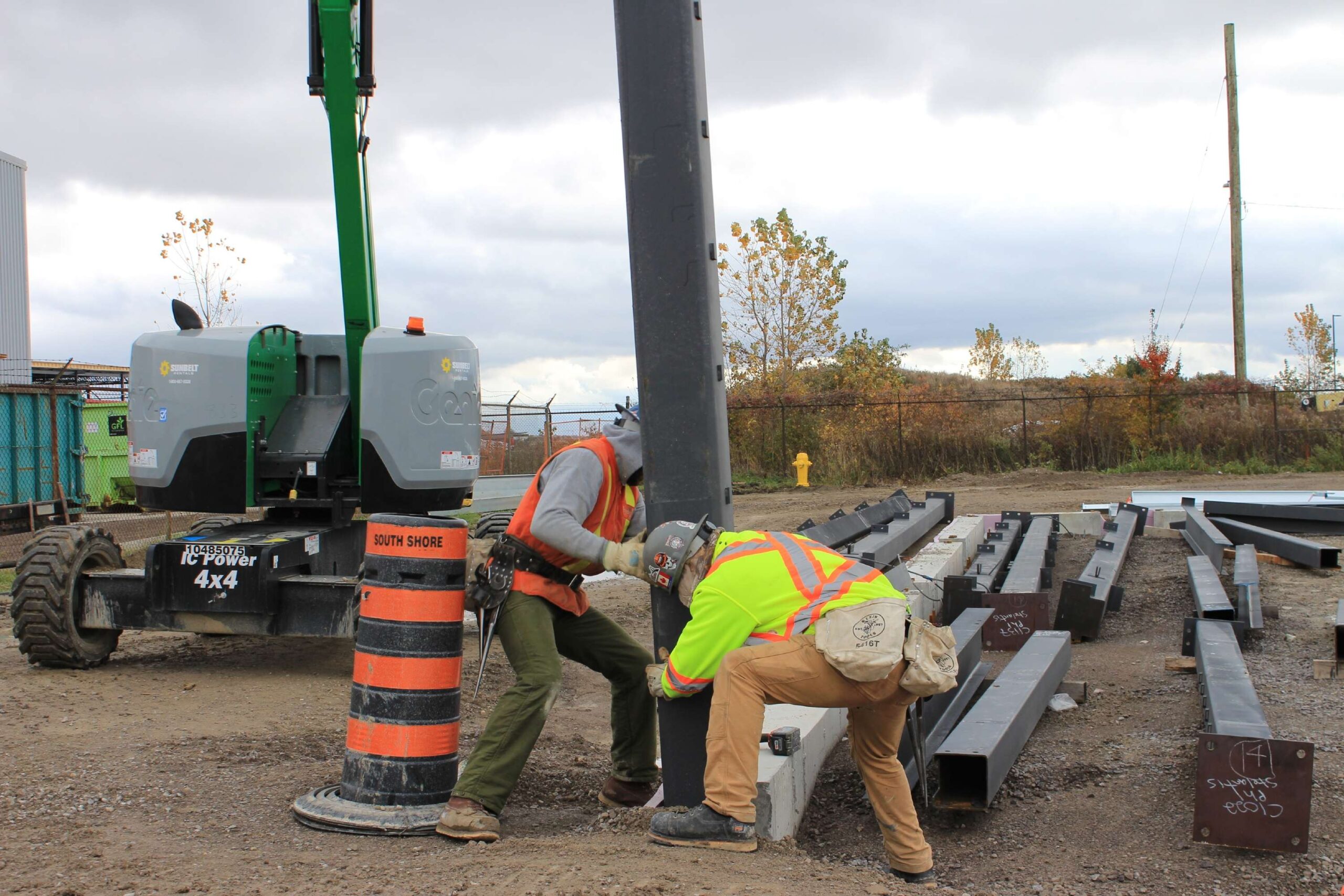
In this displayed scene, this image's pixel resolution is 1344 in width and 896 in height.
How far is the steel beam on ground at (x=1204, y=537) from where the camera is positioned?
10.2 metres

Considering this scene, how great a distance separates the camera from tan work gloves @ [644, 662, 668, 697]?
402cm

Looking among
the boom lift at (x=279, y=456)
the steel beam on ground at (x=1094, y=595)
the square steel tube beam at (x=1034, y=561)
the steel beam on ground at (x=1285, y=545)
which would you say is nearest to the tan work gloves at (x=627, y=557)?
the boom lift at (x=279, y=456)

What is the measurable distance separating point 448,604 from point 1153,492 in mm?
16209

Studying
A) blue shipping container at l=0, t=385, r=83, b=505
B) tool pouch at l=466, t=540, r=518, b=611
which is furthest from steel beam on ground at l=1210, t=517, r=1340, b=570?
blue shipping container at l=0, t=385, r=83, b=505

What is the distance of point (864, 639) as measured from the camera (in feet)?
12.3

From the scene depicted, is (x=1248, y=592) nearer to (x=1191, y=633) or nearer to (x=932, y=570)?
(x=1191, y=633)

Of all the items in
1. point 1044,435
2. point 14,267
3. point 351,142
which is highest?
point 14,267

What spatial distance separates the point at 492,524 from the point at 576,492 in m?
4.44

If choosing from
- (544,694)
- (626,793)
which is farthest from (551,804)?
(544,694)

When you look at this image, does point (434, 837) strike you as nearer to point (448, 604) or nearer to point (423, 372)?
point (448, 604)

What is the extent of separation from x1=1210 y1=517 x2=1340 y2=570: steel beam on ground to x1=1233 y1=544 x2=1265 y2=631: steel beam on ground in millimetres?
737

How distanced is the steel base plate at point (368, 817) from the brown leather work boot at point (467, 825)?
0.12 meters

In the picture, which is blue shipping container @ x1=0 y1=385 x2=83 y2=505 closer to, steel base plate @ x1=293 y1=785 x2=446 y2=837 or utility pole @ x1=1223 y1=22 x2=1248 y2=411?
steel base plate @ x1=293 y1=785 x2=446 y2=837

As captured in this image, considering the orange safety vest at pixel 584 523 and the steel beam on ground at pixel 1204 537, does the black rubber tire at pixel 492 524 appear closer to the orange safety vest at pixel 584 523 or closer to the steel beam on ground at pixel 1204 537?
the orange safety vest at pixel 584 523
